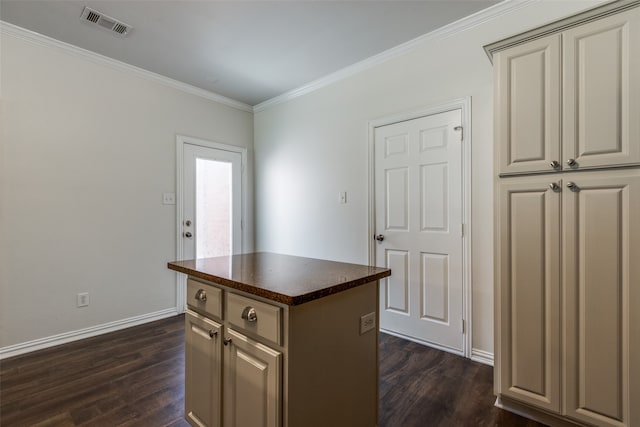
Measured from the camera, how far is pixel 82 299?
283cm

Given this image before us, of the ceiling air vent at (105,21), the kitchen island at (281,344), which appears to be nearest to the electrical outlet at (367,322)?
the kitchen island at (281,344)

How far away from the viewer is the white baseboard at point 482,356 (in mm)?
2314

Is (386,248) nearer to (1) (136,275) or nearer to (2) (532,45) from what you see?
(2) (532,45)

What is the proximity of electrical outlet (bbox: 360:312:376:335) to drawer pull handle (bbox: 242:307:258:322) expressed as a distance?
50 cm

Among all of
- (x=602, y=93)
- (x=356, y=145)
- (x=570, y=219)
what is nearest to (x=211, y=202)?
(x=356, y=145)

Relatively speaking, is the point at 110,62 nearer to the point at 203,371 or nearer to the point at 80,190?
the point at 80,190

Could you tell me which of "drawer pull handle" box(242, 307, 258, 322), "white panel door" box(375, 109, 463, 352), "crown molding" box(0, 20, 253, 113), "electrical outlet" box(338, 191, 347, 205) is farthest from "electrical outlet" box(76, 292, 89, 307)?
"white panel door" box(375, 109, 463, 352)

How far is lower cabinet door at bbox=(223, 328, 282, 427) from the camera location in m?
1.11

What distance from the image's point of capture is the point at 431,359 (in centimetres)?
241

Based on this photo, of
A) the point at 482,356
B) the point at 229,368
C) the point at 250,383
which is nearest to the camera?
the point at 250,383

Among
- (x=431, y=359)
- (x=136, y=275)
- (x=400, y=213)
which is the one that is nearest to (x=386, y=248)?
→ (x=400, y=213)

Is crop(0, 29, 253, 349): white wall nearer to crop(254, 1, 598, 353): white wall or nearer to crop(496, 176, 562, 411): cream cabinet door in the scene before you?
crop(254, 1, 598, 353): white wall

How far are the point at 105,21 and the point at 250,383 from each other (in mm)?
2878

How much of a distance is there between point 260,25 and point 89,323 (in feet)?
10.2
